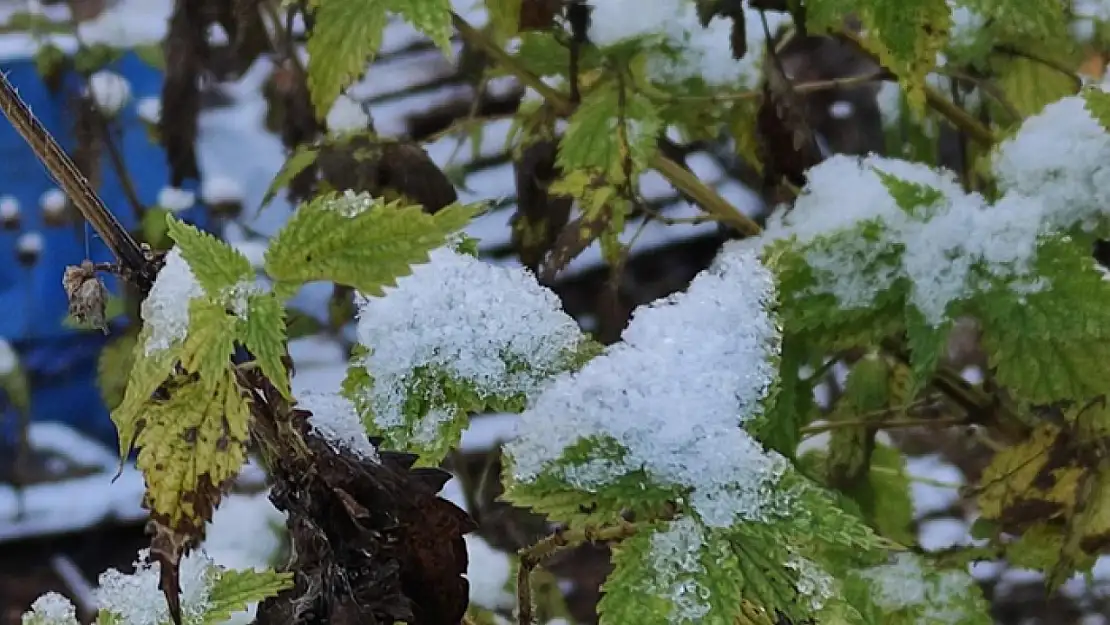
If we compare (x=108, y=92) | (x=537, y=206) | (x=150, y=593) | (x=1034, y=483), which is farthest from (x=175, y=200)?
(x=1034, y=483)

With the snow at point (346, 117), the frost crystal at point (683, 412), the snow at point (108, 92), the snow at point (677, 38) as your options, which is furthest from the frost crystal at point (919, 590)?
the snow at point (108, 92)

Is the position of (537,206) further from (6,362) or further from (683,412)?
(6,362)

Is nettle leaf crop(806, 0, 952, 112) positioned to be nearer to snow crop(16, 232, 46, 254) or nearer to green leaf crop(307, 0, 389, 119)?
green leaf crop(307, 0, 389, 119)

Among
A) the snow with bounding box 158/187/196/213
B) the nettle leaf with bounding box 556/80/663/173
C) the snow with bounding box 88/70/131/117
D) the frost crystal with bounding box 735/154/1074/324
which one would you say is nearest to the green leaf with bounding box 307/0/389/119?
the nettle leaf with bounding box 556/80/663/173

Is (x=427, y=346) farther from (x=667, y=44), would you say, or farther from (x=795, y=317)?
(x=667, y=44)

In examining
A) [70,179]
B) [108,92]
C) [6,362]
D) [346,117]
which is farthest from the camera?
[6,362]
